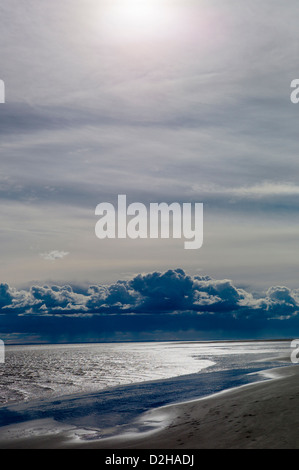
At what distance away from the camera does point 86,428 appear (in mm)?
21141

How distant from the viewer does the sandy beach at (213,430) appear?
15.1 m

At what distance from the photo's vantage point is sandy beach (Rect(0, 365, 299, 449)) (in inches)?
594

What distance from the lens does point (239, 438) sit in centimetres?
1541

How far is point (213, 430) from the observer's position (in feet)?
57.0

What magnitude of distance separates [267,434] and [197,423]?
494cm

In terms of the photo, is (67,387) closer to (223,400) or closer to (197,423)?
(223,400)

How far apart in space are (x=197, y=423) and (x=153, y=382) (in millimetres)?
23713

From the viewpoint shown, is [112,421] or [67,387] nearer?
[112,421]
